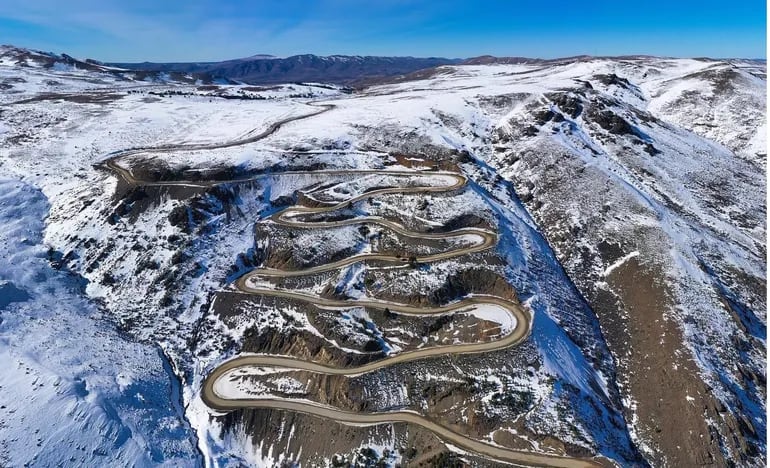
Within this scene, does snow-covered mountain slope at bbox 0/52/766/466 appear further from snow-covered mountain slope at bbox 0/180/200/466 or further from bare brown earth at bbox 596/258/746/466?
snow-covered mountain slope at bbox 0/180/200/466

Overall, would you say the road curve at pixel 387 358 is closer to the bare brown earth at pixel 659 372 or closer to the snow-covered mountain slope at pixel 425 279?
the snow-covered mountain slope at pixel 425 279

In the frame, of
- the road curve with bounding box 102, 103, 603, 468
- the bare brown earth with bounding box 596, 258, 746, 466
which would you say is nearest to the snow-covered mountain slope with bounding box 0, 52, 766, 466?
the bare brown earth with bounding box 596, 258, 746, 466

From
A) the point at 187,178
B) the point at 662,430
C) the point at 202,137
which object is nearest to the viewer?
the point at 662,430

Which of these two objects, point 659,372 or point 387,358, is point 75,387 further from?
point 659,372


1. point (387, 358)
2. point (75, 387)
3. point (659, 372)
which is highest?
point (75, 387)

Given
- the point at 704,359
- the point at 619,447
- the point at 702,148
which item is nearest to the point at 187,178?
the point at 619,447

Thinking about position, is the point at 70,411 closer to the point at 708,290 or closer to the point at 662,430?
the point at 662,430

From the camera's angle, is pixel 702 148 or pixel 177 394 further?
pixel 702 148

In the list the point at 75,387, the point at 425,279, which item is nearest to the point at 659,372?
the point at 425,279

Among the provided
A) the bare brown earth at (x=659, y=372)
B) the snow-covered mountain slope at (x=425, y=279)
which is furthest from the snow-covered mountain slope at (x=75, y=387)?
the bare brown earth at (x=659, y=372)
